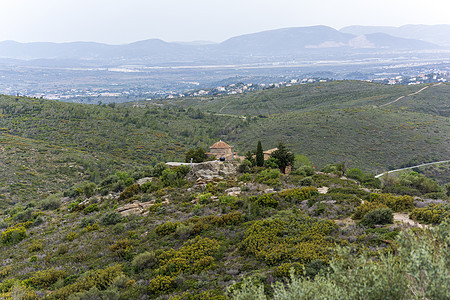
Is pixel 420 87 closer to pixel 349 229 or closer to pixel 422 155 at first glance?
pixel 422 155

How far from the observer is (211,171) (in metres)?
26.7

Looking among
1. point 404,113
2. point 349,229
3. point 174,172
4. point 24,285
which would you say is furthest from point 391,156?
point 24,285

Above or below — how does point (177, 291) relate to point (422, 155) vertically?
above

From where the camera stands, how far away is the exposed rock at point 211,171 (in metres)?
25.9

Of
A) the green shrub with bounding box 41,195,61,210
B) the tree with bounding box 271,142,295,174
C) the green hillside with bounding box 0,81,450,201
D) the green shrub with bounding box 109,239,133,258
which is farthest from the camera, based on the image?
the green hillside with bounding box 0,81,450,201

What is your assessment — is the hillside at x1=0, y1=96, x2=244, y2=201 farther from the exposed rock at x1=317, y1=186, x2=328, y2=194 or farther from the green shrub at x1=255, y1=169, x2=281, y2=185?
the exposed rock at x1=317, y1=186, x2=328, y2=194

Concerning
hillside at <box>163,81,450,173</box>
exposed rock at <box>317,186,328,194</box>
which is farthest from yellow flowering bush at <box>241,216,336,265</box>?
hillside at <box>163,81,450,173</box>

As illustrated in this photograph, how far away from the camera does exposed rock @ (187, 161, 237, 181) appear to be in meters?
25.9

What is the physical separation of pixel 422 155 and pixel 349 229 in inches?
1938

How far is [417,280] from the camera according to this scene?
580cm

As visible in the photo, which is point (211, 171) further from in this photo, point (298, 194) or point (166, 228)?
point (166, 228)

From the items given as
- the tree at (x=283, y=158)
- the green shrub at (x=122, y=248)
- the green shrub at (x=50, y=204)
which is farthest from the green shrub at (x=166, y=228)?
the tree at (x=283, y=158)

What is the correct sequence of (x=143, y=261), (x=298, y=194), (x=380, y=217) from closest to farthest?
(x=380, y=217), (x=143, y=261), (x=298, y=194)

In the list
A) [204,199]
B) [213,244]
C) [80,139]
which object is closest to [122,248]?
[213,244]
